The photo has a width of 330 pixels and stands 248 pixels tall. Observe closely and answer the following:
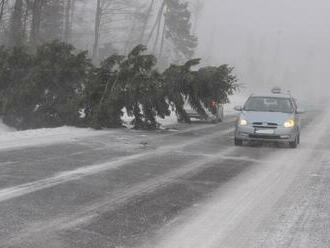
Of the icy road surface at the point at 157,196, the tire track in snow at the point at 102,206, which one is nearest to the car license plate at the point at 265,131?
the icy road surface at the point at 157,196

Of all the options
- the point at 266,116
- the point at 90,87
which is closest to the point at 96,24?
the point at 90,87

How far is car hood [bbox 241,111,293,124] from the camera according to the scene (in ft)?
58.2

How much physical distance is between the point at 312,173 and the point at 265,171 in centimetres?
93

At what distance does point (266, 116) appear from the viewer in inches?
707

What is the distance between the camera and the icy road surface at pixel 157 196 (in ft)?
21.8

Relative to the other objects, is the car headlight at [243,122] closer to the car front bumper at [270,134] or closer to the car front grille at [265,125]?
the car front bumper at [270,134]

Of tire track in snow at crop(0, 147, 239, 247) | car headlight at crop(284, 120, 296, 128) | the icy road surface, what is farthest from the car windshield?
tire track in snow at crop(0, 147, 239, 247)

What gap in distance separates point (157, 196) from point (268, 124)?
9254 millimetres

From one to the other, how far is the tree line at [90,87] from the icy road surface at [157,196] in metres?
4.55

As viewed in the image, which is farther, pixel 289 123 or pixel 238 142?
pixel 238 142

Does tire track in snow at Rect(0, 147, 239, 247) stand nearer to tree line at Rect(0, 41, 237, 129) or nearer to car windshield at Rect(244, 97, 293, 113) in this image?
car windshield at Rect(244, 97, 293, 113)

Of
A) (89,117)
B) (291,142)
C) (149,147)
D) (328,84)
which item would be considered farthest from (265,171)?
(328,84)

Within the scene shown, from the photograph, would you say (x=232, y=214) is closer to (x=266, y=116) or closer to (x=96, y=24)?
(x=266, y=116)

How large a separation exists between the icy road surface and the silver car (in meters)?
1.46
